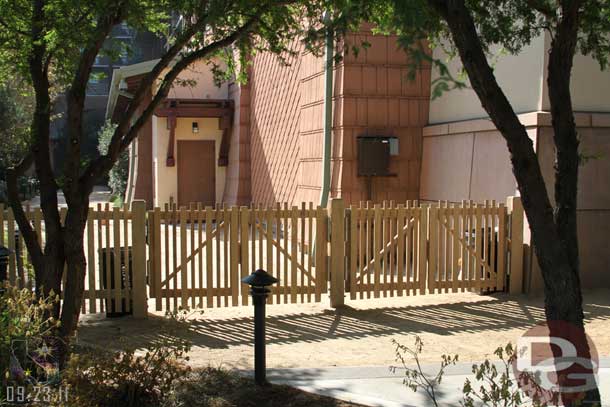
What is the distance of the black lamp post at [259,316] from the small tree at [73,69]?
144cm

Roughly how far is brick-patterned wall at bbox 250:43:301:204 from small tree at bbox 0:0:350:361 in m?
7.89

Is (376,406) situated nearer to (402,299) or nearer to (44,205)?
(44,205)

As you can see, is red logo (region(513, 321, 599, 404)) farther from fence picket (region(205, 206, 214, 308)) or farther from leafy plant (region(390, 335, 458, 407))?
Result: fence picket (region(205, 206, 214, 308))

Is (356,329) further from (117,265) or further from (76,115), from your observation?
(76,115)

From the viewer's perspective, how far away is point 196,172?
70.2ft

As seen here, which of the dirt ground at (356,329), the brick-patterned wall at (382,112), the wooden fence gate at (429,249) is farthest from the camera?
the brick-patterned wall at (382,112)

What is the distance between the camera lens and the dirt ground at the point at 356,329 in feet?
22.9

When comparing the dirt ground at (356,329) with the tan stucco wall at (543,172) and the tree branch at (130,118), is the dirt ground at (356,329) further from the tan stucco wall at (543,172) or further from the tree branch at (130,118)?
the tree branch at (130,118)

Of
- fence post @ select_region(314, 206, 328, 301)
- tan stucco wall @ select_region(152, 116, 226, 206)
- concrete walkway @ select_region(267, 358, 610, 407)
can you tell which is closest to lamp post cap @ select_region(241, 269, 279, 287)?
concrete walkway @ select_region(267, 358, 610, 407)

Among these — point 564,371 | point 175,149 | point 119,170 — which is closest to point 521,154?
point 564,371

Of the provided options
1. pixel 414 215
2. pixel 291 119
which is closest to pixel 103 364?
pixel 414 215

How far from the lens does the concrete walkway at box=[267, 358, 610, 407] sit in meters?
5.05

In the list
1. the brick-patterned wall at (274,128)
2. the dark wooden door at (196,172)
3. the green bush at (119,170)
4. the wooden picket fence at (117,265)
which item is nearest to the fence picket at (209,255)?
the wooden picket fence at (117,265)

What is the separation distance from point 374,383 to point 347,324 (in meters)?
2.92
